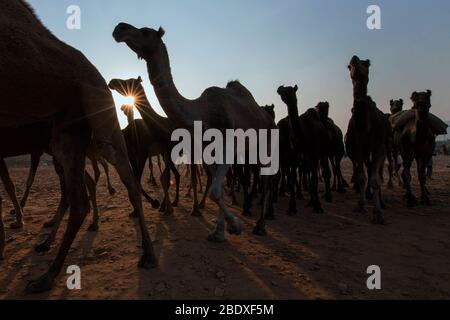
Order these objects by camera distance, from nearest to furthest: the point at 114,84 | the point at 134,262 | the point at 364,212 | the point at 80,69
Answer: the point at 80,69
the point at 134,262
the point at 114,84
the point at 364,212

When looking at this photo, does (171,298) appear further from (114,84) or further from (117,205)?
(117,205)

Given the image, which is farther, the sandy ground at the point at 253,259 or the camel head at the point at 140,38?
the camel head at the point at 140,38

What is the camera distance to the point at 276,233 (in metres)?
6.00

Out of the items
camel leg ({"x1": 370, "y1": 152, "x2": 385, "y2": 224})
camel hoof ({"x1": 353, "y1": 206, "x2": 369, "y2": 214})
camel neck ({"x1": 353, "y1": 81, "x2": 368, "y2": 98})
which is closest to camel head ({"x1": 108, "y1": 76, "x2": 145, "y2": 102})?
camel neck ({"x1": 353, "y1": 81, "x2": 368, "y2": 98})

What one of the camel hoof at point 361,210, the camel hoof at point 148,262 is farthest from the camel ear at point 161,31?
the camel hoof at point 361,210

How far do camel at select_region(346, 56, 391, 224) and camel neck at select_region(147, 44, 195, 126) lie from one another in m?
3.97

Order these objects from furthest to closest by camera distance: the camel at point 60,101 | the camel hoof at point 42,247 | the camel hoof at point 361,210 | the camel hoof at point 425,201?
the camel hoof at point 425,201, the camel hoof at point 361,210, the camel hoof at point 42,247, the camel at point 60,101

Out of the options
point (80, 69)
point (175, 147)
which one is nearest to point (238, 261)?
point (80, 69)

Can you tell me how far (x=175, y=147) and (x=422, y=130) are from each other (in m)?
6.55

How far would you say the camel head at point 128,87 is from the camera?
23.0 ft

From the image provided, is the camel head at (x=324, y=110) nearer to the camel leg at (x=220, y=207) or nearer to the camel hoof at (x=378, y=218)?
the camel hoof at (x=378, y=218)

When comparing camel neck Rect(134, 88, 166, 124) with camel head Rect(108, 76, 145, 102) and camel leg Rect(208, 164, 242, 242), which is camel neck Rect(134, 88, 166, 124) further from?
camel leg Rect(208, 164, 242, 242)

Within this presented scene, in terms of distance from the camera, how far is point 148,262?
4.12 m

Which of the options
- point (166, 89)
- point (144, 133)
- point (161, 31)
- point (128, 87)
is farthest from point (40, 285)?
point (144, 133)
